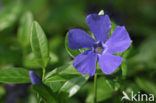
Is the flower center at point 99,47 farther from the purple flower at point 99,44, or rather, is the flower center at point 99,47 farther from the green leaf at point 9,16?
the green leaf at point 9,16

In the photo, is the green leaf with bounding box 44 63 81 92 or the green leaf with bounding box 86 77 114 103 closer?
the green leaf with bounding box 44 63 81 92

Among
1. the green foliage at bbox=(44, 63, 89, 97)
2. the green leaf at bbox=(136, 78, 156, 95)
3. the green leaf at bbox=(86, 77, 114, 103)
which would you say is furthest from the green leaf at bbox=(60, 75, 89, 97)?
the green leaf at bbox=(136, 78, 156, 95)

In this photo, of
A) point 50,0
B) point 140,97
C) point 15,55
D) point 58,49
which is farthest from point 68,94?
point 50,0

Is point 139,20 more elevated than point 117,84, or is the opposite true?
point 117,84

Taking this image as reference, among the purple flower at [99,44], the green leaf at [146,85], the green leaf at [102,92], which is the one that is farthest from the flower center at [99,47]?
the green leaf at [146,85]

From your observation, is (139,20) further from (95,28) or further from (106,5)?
(95,28)

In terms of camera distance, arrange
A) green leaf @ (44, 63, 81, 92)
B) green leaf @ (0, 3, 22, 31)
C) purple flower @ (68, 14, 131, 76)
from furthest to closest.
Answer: green leaf @ (0, 3, 22, 31) < green leaf @ (44, 63, 81, 92) < purple flower @ (68, 14, 131, 76)

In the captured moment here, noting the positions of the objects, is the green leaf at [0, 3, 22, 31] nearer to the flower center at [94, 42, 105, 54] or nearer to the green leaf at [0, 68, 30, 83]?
the green leaf at [0, 68, 30, 83]
